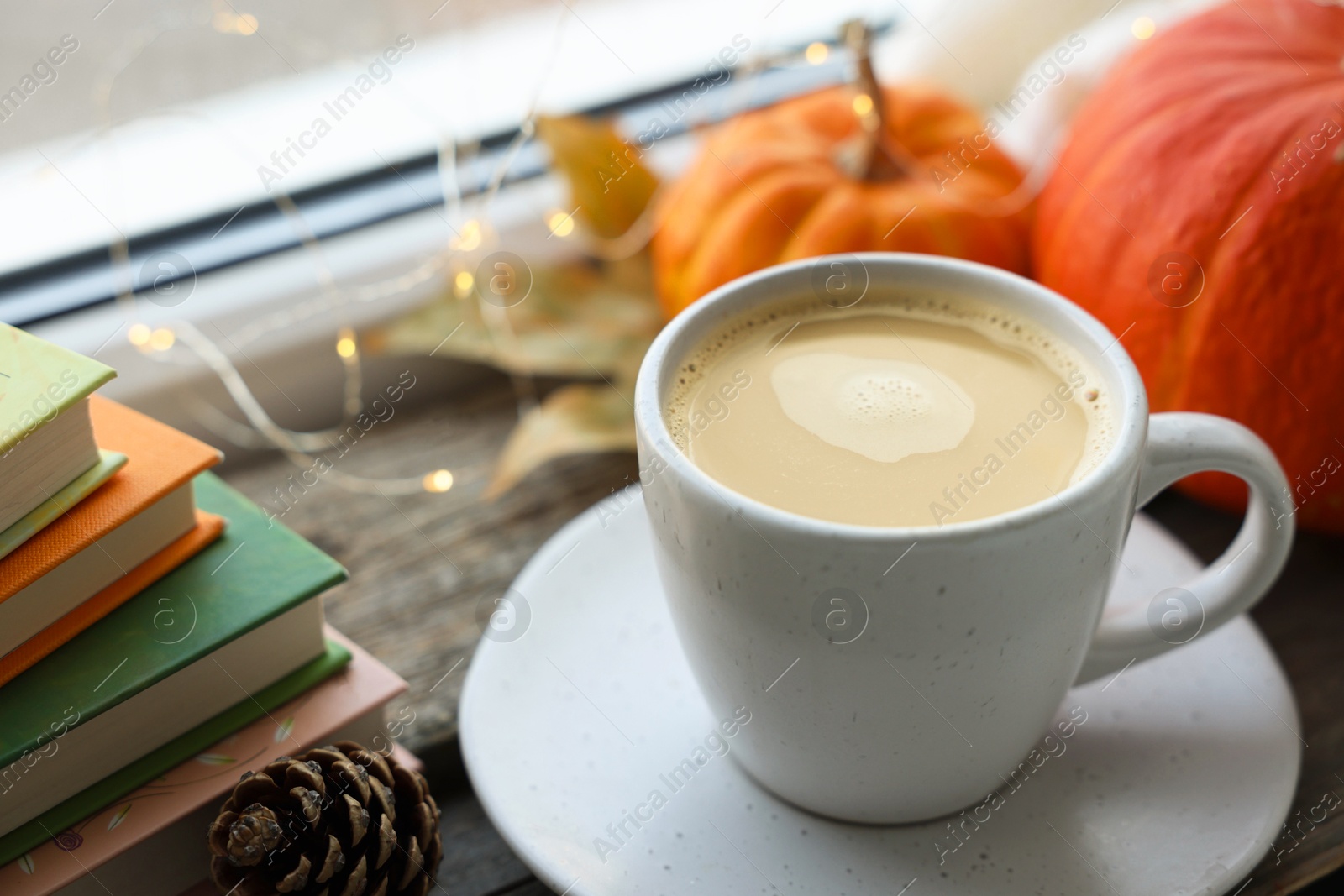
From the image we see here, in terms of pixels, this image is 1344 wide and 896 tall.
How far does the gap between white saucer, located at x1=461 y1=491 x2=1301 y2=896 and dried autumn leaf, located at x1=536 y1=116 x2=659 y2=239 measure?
41 cm

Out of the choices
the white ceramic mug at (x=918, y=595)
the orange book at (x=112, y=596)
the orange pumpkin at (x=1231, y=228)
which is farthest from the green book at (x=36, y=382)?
the orange pumpkin at (x=1231, y=228)

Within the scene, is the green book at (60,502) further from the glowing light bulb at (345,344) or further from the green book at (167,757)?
the glowing light bulb at (345,344)

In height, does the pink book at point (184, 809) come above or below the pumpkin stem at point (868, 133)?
below

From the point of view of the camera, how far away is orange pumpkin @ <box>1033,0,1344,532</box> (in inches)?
28.0

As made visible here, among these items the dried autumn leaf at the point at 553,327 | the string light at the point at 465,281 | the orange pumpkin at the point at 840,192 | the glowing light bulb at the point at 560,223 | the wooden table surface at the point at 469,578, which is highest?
the orange pumpkin at the point at 840,192

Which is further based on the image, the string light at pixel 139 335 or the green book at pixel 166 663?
the string light at pixel 139 335

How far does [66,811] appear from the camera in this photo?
54 centimetres

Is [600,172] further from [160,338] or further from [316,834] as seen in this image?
[316,834]

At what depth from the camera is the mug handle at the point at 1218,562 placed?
56 cm

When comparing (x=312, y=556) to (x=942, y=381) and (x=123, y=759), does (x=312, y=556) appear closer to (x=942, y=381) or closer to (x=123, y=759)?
(x=123, y=759)

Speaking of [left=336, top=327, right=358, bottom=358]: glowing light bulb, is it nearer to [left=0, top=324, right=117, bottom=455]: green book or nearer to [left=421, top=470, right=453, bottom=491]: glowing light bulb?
[left=421, top=470, right=453, bottom=491]: glowing light bulb

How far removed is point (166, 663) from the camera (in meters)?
0.54

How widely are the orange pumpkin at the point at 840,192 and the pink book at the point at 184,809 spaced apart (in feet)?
1.36

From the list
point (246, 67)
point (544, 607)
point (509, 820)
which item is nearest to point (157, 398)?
point (246, 67)
